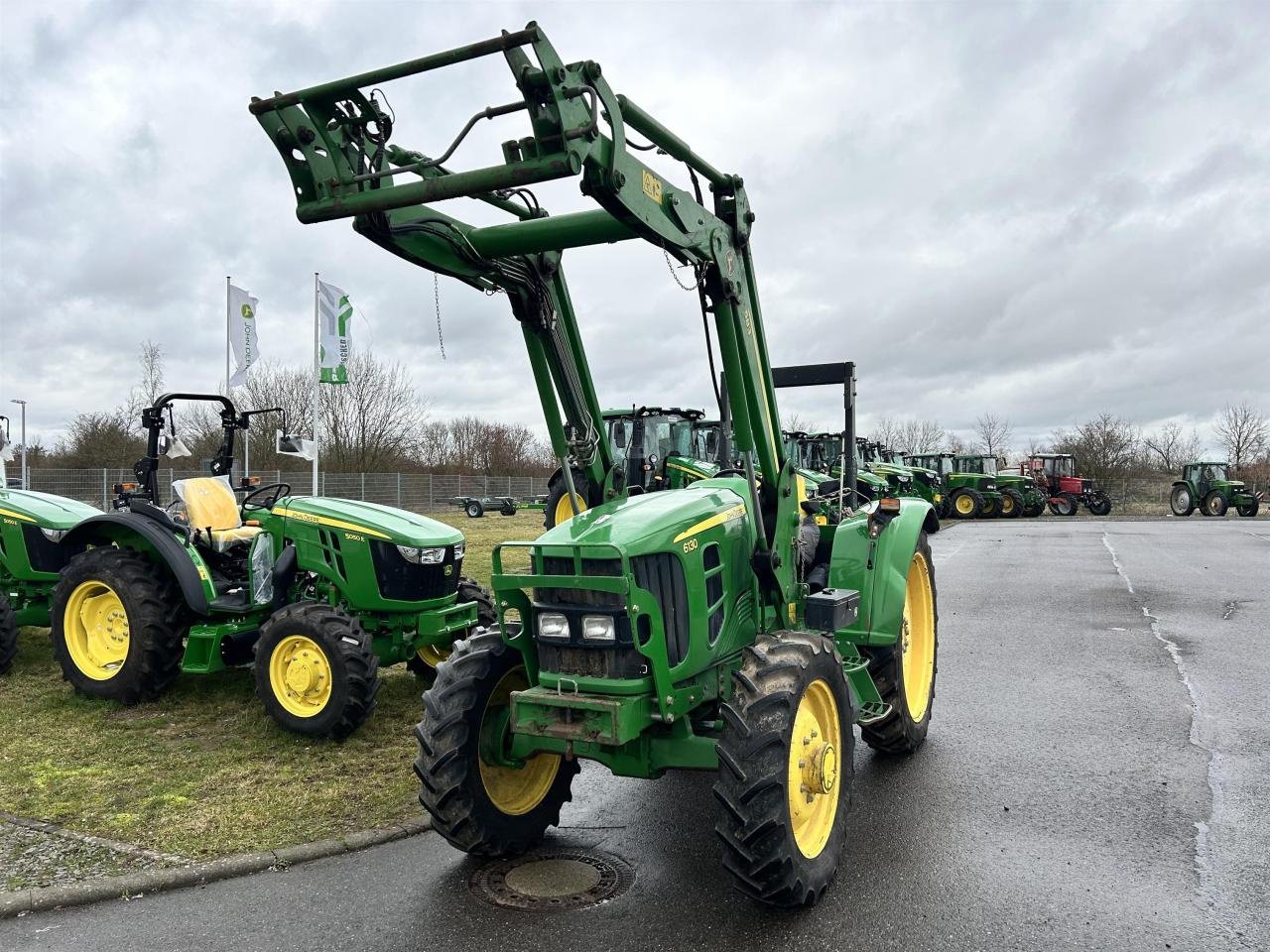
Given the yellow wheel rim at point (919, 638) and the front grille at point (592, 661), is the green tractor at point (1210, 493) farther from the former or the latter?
the front grille at point (592, 661)

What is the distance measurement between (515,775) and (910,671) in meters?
2.82

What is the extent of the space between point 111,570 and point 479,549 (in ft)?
34.8

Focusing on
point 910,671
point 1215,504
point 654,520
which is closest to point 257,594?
point 654,520

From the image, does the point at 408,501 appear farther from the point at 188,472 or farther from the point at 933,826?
the point at 933,826

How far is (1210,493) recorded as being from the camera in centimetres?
3466

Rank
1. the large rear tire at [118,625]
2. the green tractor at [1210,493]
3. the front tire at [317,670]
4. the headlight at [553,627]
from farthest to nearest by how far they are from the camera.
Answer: the green tractor at [1210,493], the large rear tire at [118,625], the front tire at [317,670], the headlight at [553,627]

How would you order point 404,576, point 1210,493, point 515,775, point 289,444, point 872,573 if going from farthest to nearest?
point 1210,493 → point 289,444 → point 404,576 → point 872,573 → point 515,775

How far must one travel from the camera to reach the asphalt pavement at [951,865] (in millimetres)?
3396

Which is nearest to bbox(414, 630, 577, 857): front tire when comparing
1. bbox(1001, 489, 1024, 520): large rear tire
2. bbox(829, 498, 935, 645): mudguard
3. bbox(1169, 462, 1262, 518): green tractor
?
bbox(829, 498, 935, 645): mudguard

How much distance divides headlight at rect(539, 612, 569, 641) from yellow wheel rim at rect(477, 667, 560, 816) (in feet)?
1.28

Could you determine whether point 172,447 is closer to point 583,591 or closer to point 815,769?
point 583,591

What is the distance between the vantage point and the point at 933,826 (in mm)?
4395

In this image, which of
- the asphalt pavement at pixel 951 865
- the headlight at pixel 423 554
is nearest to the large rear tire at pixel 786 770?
the asphalt pavement at pixel 951 865

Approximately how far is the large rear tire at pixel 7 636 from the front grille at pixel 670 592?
6148 mm
